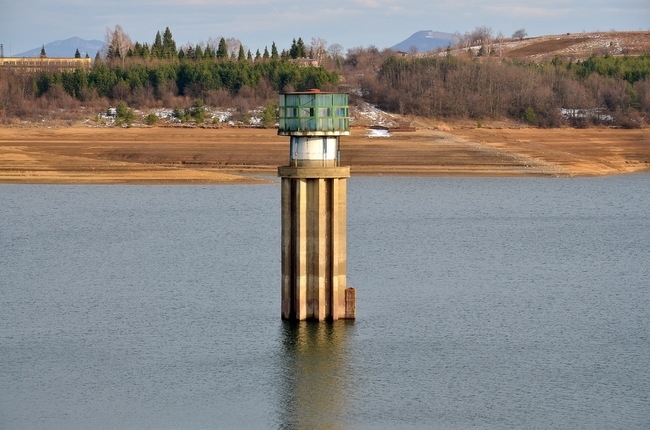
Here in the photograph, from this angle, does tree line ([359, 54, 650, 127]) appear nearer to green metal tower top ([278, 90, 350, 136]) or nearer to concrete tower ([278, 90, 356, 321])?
green metal tower top ([278, 90, 350, 136])

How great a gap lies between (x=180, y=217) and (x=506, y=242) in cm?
1919

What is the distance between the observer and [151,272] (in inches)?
1960

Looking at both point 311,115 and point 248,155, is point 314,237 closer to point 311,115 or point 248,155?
point 311,115

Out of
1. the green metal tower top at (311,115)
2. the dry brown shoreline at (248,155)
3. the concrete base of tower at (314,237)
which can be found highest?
the green metal tower top at (311,115)

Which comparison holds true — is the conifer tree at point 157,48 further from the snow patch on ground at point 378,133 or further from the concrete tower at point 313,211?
the concrete tower at point 313,211

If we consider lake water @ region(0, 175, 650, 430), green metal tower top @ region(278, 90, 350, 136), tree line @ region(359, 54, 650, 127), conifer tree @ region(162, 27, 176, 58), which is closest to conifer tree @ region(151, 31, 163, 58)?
conifer tree @ region(162, 27, 176, 58)

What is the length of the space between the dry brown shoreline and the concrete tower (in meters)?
50.9

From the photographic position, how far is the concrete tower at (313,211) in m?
37.1

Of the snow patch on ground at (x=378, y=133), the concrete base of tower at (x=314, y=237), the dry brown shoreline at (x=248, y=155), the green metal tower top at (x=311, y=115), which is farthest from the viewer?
the snow patch on ground at (x=378, y=133)

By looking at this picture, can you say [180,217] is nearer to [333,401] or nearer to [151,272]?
[151,272]

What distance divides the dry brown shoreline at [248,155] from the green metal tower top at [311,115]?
5065 centimetres

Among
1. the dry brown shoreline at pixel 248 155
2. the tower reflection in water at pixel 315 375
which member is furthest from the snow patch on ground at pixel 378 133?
the tower reflection in water at pixel 315 375

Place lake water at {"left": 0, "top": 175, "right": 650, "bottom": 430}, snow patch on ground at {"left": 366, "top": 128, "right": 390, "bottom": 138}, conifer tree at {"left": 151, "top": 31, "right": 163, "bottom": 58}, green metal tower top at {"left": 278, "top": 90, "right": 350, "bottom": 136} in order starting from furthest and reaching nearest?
1. conifer tree at {"left": 151, "top": 31, "right": 163, "bottom": 58}
2. snow patch on ground at {"left": 366, "top": 128, "right": 390, "bottom": 138}
3. green metal tower top at {"left": 278, "top": 90, "right": 350, "bottom": 136}
4. lake water at {"left": 0, "top": 175, "right": 650, "bottom": 430}

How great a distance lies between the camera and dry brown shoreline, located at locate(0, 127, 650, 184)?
299 feet
